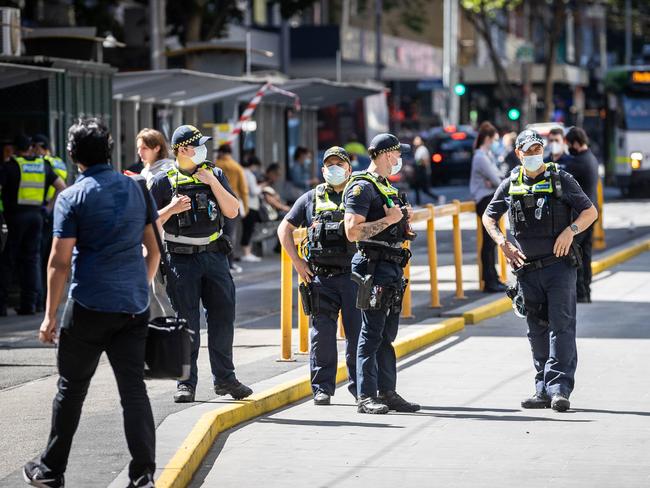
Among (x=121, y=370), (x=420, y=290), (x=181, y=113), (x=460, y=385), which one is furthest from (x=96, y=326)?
(x=181, y=113)

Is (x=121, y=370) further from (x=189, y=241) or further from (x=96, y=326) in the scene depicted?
(x=189, y=241)

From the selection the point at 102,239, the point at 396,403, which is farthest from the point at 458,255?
the point at 102,239

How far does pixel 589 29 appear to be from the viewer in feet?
318

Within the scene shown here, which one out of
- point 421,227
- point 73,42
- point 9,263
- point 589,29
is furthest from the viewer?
point 589,29

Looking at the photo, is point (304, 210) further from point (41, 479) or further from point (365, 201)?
point (41, 479)

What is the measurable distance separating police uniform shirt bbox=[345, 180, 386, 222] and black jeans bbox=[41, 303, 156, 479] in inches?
100

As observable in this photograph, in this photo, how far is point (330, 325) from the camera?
10.0 m

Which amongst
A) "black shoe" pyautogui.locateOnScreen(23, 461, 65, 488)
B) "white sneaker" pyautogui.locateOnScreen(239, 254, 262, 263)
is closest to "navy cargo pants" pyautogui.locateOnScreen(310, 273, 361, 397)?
"black shoe" pyautogui.locateOnScreen(23, 461, 65, 488)

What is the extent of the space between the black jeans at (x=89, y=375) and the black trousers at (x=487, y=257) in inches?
379

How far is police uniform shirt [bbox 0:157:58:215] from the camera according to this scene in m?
15.5

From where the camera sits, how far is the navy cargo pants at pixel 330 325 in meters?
9.94

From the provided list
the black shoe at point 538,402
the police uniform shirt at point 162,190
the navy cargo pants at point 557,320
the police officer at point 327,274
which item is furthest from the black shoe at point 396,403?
the police uniform shirt at point 162,190

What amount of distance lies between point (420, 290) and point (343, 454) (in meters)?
9.13

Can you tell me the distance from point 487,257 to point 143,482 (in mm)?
9908
